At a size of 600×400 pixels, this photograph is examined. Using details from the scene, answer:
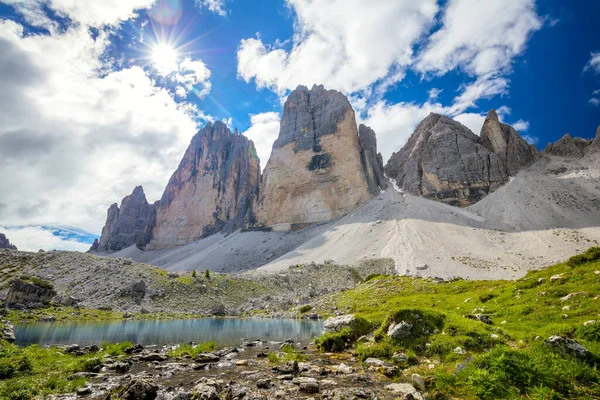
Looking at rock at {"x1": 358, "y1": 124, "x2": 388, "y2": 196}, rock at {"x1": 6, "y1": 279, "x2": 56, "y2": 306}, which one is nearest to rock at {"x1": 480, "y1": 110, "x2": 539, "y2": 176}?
rock at {"x1": 358, "y1": 124, "x2": 388, "y2": 196}

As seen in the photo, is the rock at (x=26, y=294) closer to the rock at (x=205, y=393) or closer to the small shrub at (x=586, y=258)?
the rock at (x=205, y=393)

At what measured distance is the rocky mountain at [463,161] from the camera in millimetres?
136750

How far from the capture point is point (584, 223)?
9588 centimetres

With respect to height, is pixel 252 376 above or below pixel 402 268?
below

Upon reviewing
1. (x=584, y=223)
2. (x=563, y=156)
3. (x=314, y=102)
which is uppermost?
(x=314, y=102)

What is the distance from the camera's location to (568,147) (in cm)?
14500

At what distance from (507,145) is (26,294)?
605 ft

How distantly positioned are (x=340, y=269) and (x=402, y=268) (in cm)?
1617

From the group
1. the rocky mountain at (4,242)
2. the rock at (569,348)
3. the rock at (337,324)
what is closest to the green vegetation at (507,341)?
the rock at (569,348)

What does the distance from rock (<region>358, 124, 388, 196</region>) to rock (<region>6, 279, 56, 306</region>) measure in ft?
423

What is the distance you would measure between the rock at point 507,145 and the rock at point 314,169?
61732 mm

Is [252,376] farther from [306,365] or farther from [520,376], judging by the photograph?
[520,376]

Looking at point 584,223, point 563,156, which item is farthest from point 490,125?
point 584,223

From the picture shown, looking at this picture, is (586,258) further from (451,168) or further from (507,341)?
(451,168)
